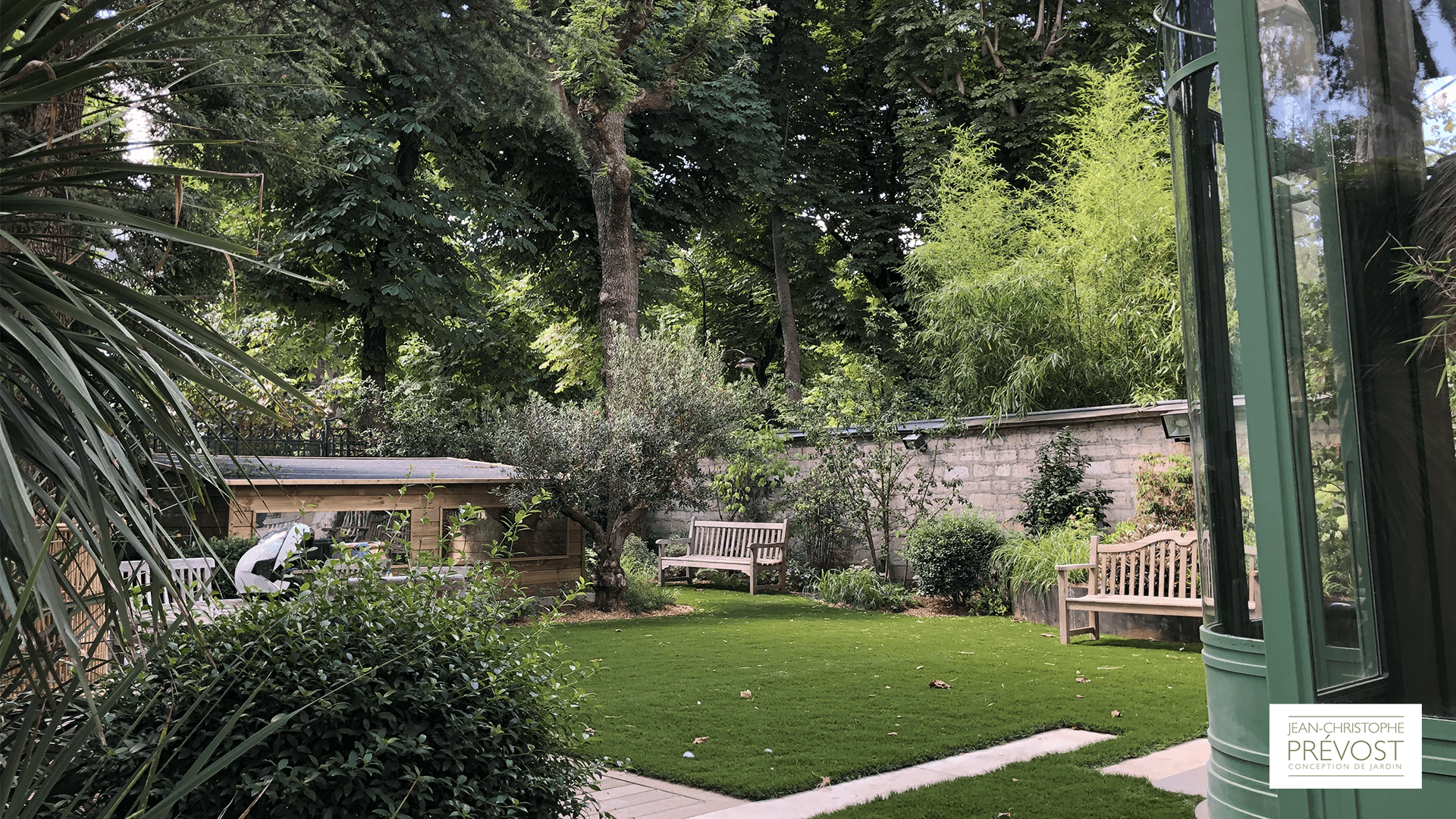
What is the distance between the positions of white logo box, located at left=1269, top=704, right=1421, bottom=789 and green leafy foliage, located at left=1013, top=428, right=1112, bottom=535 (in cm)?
885

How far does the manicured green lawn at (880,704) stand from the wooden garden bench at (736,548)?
3723mm

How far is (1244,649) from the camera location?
3031 mm

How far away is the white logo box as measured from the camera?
7.22 feet

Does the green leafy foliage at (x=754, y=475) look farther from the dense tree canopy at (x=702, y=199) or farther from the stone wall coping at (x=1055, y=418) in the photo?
the dense tree canopy at (x=702, y=199)

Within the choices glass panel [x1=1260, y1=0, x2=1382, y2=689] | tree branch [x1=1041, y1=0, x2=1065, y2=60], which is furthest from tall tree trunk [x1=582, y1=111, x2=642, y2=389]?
glass panel [x1=1260, y1=0, x2=1382, y2=689]

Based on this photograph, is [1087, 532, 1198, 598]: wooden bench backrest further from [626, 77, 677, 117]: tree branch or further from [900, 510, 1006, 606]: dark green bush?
[626, 77, 677, 117]: tree branch

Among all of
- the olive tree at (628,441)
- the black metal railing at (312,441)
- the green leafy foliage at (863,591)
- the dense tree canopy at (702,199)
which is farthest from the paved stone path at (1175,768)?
the black metal railing at (312,441)

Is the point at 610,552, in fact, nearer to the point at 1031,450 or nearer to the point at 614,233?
the point at 614,233

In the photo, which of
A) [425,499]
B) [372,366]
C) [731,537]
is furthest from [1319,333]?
[372,366]

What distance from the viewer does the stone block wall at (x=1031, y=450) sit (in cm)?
1056

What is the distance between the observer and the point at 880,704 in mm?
6340

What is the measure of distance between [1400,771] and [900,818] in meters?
2.17

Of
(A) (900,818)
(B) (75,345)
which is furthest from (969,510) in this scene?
(B) (75,345)

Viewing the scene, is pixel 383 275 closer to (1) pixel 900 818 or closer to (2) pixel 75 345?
(1) pixel 900 818
